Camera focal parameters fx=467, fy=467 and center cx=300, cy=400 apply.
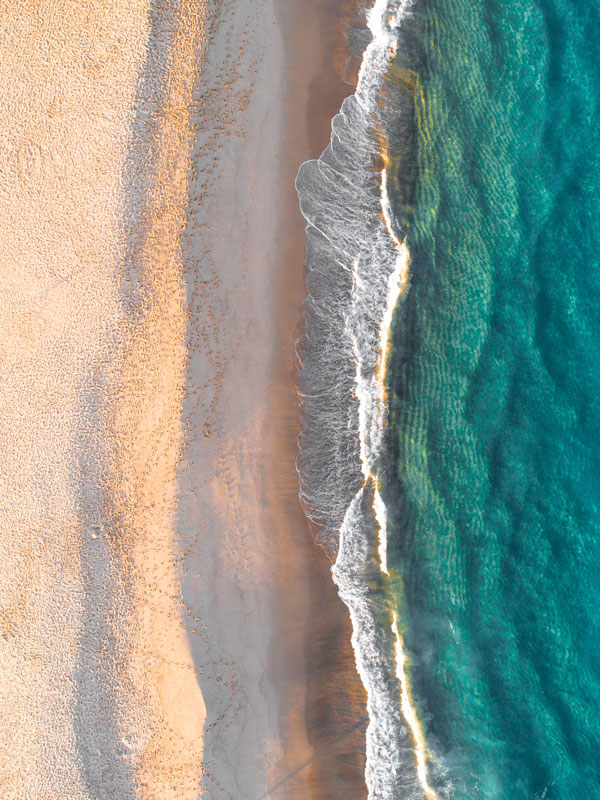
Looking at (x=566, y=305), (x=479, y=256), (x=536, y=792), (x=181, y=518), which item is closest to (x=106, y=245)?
(x=181, y=518)

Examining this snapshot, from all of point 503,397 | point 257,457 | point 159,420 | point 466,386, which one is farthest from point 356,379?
point 159,420

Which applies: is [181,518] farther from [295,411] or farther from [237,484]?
[295,411]

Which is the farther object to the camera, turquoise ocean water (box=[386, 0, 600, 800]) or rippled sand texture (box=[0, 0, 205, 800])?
turquoise ocean water (box=[386, 0, 600, 800])

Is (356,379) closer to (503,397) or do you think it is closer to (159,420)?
(503,397)

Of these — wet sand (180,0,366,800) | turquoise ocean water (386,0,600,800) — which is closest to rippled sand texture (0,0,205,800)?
wet sand (180,0,366,800)

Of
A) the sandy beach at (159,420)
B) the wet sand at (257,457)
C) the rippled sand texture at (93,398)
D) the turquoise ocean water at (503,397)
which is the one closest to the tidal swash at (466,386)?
the turquoise ocean water at (503,397)

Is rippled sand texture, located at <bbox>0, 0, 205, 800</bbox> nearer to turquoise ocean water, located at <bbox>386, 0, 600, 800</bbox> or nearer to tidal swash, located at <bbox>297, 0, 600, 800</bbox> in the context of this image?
tidal swash, located at <bbox>297, 0, 600, 800</bbox>
